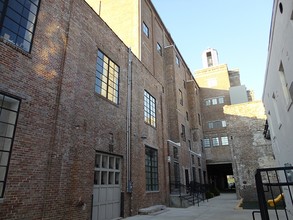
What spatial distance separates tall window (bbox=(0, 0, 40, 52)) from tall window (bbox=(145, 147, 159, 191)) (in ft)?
30.0

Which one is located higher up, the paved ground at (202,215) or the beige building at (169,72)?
the beige building at (169,72)

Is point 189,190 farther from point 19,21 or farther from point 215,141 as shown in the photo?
point 19,21

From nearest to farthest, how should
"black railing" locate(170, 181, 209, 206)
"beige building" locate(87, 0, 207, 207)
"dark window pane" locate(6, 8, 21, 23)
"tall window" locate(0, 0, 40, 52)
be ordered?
"tall window" locate(0, 0, 40, 52), "dark window pane" locate(6, 8, 21, 23), "black railing" locate(170, 181, 209, 206), "beige building" locate(87, 0, 207, 207)

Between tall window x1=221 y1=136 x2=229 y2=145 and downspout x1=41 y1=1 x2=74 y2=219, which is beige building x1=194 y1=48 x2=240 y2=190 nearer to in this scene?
tall window x1=221 y1=136 x2=229 y2=145

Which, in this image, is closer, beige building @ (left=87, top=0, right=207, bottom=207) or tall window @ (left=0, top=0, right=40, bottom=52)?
tall window @ (left=0, top=0, right=40, bottom=52)

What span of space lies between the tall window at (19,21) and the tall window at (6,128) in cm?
178

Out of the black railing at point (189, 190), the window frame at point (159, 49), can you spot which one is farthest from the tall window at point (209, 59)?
the black railing at point (189, 190)

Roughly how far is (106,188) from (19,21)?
7.02 metres

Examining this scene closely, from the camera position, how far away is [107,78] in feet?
36.6

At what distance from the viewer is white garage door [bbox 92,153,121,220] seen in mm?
9109

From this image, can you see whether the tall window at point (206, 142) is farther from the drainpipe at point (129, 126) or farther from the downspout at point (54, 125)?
the downspout at point (54, 125)

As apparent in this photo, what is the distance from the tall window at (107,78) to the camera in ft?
34.8

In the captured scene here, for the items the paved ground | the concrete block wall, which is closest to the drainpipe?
the paved ground

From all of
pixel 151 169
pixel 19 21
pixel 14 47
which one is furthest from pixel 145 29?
pixel 14 47
